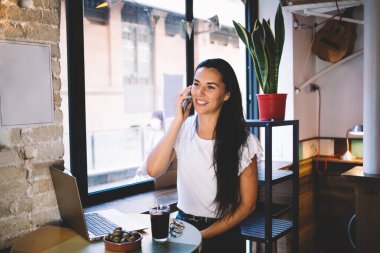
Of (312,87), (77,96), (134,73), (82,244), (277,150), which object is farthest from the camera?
(134,73)

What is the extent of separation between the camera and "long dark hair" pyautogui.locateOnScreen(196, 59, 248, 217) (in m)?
1.86

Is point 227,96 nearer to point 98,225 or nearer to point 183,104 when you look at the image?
point 183,104

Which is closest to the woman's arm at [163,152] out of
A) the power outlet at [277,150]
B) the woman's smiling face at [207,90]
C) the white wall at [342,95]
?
the woman's smiling face at [207,90]

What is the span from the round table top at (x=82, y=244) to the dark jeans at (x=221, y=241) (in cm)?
27

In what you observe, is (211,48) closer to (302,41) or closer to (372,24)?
(302,41)

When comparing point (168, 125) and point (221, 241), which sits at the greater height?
point (168, 125)

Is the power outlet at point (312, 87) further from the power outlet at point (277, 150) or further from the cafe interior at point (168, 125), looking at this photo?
the power outlet at point (277, 150)

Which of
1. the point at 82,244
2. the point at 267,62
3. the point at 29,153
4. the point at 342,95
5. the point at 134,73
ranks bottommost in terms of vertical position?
the point at 82,244

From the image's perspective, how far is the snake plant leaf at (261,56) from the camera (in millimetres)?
2445

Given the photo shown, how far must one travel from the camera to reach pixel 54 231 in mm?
1633

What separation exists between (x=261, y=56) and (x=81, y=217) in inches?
59.4

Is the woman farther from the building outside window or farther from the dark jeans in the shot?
the building outside window

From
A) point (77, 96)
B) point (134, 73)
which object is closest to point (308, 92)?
point (77, 96)

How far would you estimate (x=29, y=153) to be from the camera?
169 centimetres
